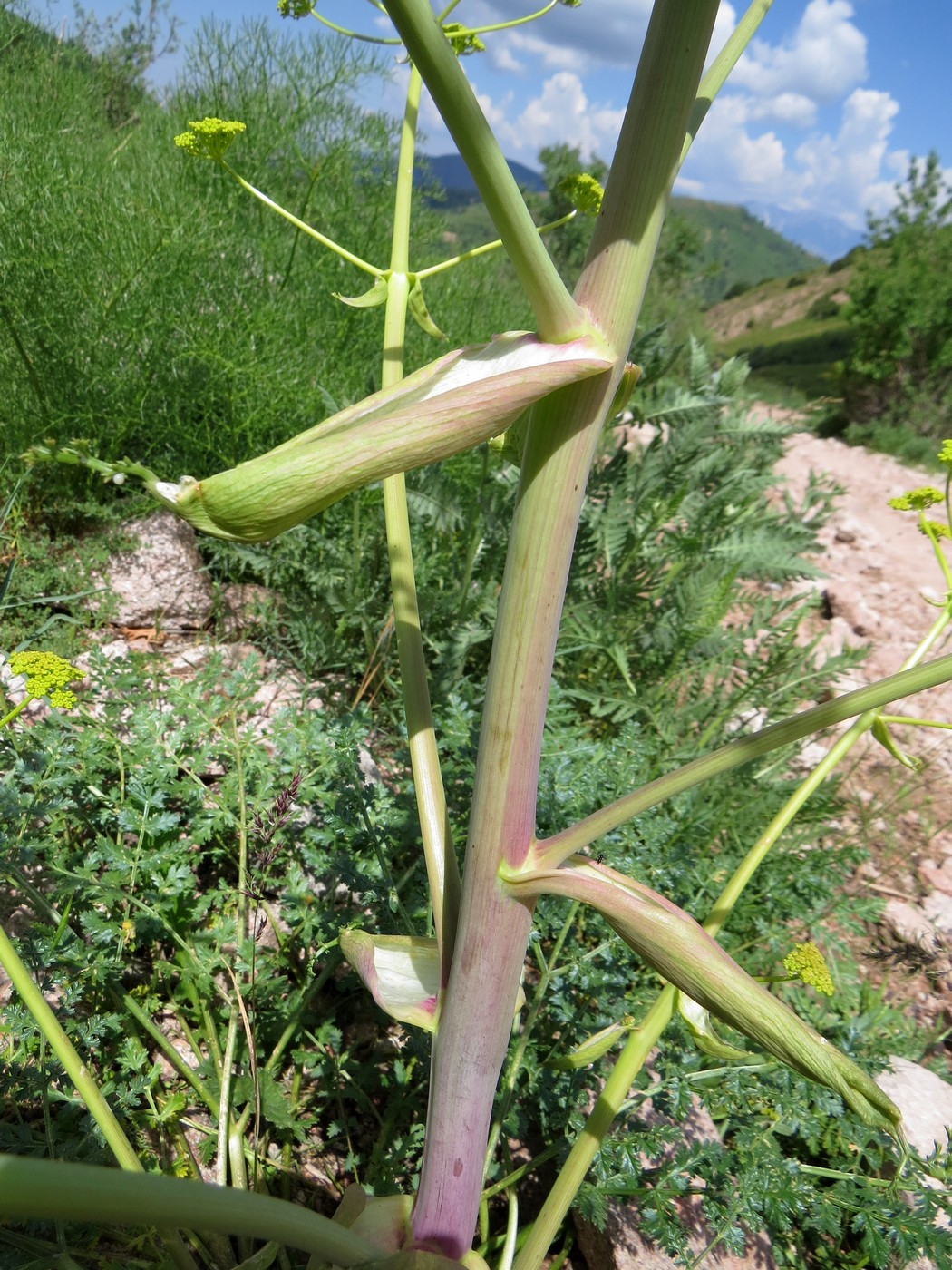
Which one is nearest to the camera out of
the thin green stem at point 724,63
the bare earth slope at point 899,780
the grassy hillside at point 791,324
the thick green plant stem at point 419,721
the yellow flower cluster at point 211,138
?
the thin green stem at point 724,63

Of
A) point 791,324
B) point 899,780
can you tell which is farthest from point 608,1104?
point 791,324

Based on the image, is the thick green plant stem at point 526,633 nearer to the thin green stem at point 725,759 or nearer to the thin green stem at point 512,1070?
the thin green stem at point 725,759

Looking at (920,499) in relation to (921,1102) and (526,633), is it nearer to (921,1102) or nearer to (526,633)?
(526,633)

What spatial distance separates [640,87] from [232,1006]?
3.75ft

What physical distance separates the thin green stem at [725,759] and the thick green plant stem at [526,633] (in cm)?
3

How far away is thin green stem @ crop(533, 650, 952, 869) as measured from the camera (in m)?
0.53

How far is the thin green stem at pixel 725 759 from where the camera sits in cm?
53

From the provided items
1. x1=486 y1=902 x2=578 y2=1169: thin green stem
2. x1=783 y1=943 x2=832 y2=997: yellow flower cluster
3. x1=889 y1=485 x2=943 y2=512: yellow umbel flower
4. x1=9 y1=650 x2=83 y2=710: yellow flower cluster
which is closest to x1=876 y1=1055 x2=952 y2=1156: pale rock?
x1=783 y1=943 x2=832 y2=997: yellow flower cluster

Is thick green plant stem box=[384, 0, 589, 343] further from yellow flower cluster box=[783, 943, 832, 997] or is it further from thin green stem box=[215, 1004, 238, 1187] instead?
thin green stem box=[215, 1004, 238, 1187]

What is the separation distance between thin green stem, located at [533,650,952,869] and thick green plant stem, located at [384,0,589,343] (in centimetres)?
29

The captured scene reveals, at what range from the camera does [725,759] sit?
54cm

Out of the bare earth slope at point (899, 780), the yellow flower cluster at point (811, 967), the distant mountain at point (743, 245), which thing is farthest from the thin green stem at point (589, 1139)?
the distant mountain at point (743, 245)

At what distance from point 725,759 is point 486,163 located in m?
0.39

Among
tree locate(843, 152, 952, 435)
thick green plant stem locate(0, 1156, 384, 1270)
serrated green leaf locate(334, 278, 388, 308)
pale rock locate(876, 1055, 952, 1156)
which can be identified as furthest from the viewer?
tree locate(843, 152, 952, 435)
